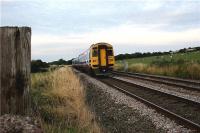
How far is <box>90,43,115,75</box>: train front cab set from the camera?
104 feet

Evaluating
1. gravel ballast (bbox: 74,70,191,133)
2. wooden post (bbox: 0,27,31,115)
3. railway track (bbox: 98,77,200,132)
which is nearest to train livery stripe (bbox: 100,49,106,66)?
railway track (bbox: 98,77,200,132)

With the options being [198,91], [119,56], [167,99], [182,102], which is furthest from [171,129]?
[119,56]

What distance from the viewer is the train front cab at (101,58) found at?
31.7 m

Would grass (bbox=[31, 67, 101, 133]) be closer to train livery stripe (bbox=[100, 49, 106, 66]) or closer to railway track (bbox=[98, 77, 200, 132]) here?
railway track (bbox=[98, 77, 200, 132])

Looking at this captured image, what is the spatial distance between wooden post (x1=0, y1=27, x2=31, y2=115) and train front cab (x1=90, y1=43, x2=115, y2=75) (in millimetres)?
27025

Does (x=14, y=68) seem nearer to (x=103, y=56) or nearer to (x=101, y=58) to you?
(x=101, y=58)

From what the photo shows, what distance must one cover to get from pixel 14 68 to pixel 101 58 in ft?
91.9

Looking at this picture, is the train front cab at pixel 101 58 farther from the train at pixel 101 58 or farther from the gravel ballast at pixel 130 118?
the gravel ballast at pixel 130 118

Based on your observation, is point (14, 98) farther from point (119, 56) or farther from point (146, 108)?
point (119, 56)

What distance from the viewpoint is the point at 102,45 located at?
32.6 meters

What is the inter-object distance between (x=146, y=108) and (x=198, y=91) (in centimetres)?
433

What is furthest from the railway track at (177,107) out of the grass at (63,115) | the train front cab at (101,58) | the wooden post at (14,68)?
the train front cab at (101,58)

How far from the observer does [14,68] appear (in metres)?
4.44

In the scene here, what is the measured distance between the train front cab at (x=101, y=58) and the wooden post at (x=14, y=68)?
27.0 m
